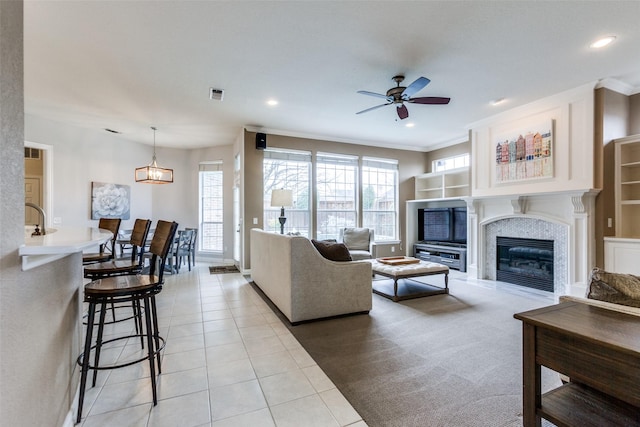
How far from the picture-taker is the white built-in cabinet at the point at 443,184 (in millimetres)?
6438

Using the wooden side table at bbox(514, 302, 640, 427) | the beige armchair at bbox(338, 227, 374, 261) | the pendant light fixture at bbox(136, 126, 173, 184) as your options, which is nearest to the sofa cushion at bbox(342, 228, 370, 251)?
the beige armchair at bbox(338, 227, 374, 261)

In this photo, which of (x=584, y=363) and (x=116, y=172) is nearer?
(x=584, y=363)

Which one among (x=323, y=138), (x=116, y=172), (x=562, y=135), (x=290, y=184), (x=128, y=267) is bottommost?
(x=128, y=267)

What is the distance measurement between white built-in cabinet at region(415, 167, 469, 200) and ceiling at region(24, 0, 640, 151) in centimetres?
180

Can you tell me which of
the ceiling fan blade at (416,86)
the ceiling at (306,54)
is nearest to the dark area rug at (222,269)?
the ceiling at (306,54)

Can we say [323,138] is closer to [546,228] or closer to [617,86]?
[546,228]

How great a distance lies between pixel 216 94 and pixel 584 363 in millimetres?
4418

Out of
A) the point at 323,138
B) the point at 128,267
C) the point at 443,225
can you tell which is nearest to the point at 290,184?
the point at 323,138

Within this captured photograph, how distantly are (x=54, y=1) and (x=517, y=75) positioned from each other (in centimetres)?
471

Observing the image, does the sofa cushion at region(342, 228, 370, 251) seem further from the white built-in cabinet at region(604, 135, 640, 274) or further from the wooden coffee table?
the white built-in cabinet at region(604, 135, 640, 274)

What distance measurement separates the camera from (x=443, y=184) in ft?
21.7

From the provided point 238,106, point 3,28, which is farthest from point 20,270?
point 238,106

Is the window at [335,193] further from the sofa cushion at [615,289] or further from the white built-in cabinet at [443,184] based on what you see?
the sofa cushion at [615,289]

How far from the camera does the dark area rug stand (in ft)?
19.3
